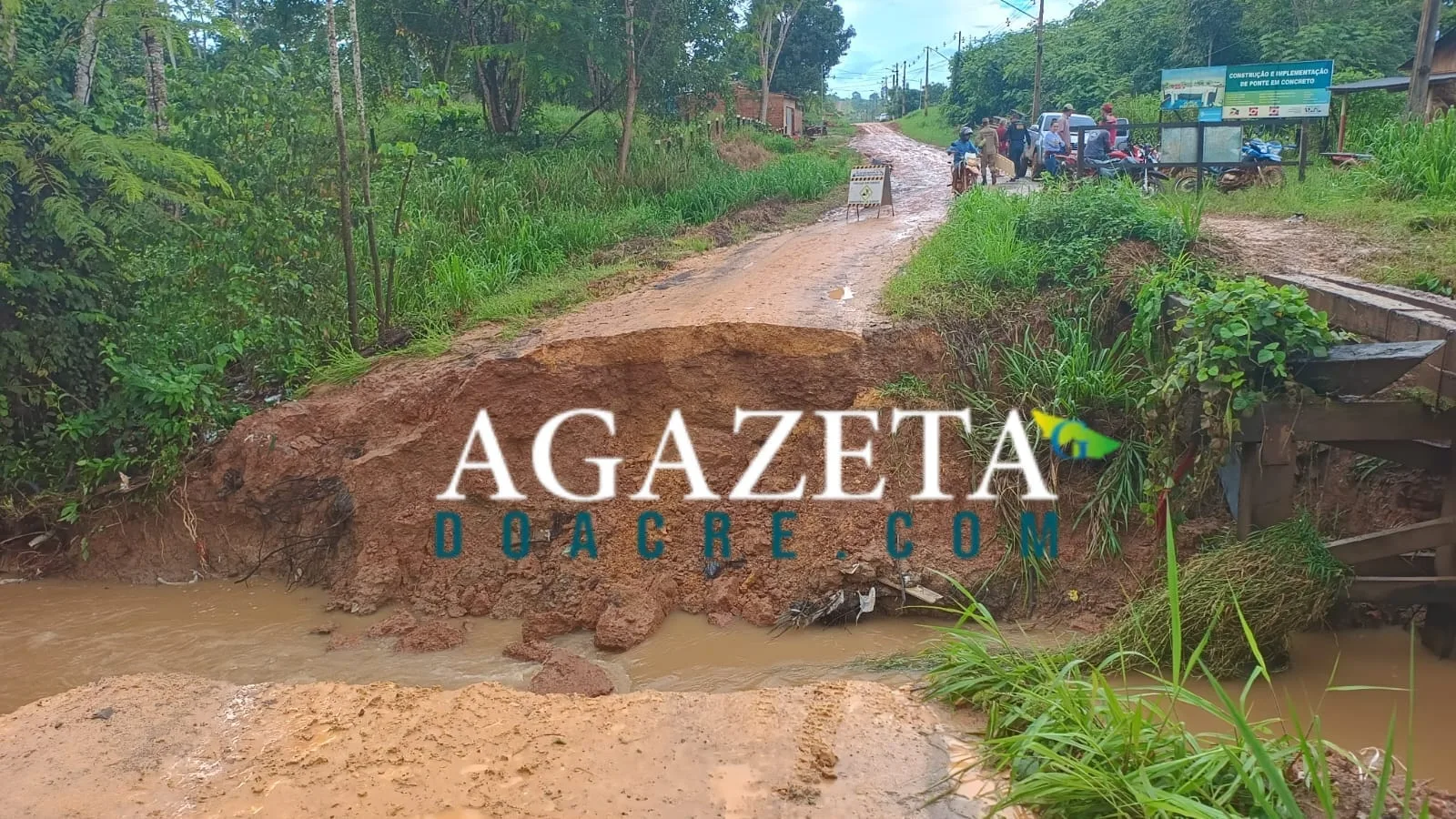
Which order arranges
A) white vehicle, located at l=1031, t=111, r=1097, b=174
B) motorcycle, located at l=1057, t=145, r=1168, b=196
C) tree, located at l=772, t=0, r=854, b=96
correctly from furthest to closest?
tree, located at l=772, t=0, r=854, b=96
white vehicle, located at l=1031, t=111, r=1097, b=174
motorcycle, located at l=1057, t=145, r=1168, b=196

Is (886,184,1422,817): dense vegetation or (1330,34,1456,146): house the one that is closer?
(886,184,1422,817): dense vegetation

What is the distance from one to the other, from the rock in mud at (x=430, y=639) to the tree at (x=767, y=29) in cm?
1172

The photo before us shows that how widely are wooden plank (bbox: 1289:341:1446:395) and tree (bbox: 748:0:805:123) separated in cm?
1200

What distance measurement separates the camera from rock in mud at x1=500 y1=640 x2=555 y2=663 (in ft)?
18.1

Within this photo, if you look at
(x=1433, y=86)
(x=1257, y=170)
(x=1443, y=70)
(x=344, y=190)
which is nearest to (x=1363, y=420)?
(x=344, y=190)

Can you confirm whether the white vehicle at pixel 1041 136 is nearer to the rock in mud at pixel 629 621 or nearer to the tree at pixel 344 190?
the tree at pixel 344 190

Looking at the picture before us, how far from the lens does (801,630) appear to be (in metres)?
5.72

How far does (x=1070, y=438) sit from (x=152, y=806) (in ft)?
17.3

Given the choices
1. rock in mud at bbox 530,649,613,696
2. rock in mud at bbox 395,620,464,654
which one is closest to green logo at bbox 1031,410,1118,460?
rock in mud at bbox 530,649,613,696

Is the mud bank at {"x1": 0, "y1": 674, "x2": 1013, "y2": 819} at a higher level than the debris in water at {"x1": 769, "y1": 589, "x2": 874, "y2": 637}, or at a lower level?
higher

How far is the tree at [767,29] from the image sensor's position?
16.9 metres

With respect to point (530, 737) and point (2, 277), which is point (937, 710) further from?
point (2, 277)

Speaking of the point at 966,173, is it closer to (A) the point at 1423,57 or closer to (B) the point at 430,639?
(A) the point at 1423,57

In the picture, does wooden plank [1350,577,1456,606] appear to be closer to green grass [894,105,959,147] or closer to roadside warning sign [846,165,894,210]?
roadside warning sign [846,165,894,210]
